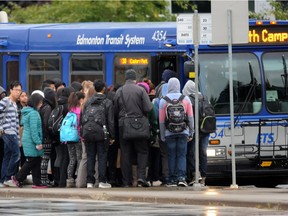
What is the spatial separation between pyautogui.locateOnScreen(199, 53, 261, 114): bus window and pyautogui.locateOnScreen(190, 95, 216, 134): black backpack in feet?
2.77

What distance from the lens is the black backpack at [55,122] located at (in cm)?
2170

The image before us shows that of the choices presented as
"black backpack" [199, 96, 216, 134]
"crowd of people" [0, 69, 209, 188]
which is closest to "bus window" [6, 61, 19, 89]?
"crowd of people" [0, 69, 209, 188]

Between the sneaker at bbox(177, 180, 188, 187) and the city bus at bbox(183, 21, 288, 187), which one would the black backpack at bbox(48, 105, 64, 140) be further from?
the city bus at bbox(183, 21, 288, 187)

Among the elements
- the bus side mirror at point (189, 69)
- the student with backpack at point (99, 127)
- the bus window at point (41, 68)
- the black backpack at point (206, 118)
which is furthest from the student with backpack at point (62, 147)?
the bus window at point (41, 68)

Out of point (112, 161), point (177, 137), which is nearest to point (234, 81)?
point (177, 137)

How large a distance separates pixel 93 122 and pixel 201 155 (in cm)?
205

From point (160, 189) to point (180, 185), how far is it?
550mm

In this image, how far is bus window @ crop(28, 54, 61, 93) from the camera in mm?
26250

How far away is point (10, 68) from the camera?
2672 centimetres

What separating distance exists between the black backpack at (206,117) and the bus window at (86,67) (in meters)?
4.60

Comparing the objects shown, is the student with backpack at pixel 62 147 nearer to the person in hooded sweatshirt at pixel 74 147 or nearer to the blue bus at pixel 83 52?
the person in hooded sweatshirt at pixel 74 147

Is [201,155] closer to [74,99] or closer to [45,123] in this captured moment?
[74,99]

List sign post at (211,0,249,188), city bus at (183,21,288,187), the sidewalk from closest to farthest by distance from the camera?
the sidewalk
sign post at (211,0,249,188)
city bus at (183,21,288,187)

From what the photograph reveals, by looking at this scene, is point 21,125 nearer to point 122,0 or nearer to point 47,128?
point 47,128
